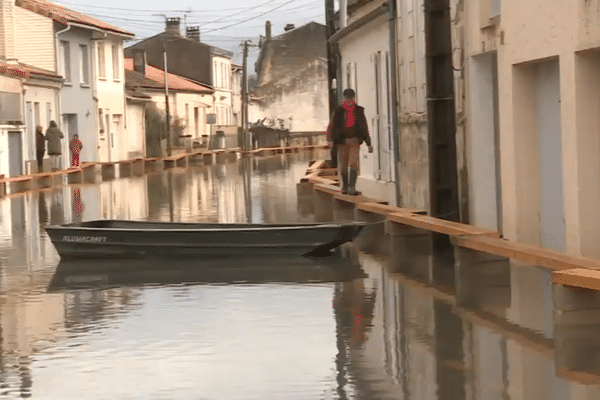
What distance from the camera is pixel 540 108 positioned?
53.0 feet

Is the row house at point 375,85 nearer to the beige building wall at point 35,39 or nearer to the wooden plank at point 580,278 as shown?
the wooden plank at point 580,278

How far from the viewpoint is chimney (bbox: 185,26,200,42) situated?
364 ft

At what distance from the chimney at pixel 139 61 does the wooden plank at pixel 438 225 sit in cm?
7033

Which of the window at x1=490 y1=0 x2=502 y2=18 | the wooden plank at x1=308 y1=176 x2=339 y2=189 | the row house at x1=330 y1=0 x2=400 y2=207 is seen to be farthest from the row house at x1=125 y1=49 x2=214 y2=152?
the window at x1=490 y1=0 x2=502 y2=18

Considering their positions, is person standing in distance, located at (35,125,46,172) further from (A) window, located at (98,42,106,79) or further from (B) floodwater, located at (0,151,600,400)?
(B) floodwater, located at (0,151,600,400)

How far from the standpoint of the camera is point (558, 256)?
12.1 meters

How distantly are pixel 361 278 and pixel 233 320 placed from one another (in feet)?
11.5

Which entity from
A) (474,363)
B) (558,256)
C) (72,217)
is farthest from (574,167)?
(72,217)

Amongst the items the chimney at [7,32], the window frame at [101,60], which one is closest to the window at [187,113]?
the window frame at [101,60]

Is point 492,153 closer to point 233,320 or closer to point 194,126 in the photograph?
point 233,320

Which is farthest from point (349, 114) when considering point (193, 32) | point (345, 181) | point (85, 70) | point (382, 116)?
point (193, 32)

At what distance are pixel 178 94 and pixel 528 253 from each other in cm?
7580

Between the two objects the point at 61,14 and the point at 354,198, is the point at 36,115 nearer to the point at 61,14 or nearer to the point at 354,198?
the point at 61,14

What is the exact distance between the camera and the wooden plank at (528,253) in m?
11.5
